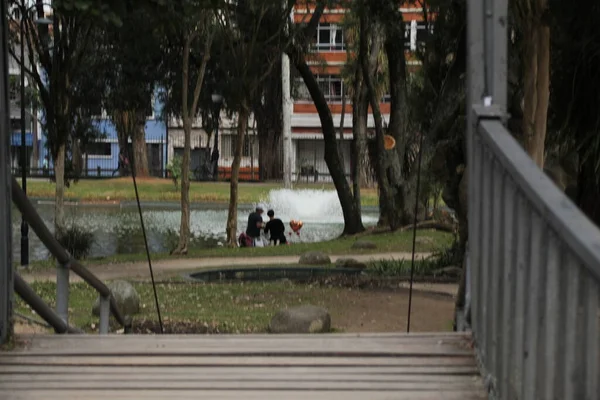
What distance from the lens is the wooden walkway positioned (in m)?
4.36

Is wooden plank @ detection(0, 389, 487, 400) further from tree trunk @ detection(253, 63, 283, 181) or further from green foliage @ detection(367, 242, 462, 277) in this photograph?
tree trunk @ detection(253, 63, 283, 181)

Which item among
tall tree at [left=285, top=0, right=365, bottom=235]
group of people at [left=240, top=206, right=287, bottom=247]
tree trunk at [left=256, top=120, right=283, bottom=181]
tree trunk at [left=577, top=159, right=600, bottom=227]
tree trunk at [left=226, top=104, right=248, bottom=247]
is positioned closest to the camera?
tree trunk at [left=577, top=159, right=600, bottom=227]

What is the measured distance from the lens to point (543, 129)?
9.30 meters

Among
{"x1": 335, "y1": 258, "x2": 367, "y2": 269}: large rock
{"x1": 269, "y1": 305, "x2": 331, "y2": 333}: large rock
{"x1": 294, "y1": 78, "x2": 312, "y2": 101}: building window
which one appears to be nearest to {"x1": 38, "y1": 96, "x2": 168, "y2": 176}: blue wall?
{"x1": 294, "y1": 78, "x2": 312, "y2": 101}: building window

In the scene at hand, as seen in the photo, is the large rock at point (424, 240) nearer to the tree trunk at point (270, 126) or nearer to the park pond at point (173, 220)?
the park pond at point (173, 220)

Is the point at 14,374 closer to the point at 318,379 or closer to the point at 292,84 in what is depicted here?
the point at 318,379

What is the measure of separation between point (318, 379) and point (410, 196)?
22557 millimetres

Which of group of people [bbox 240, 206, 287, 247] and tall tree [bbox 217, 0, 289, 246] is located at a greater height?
tall tree [bbox 217, 0, 289, 246]

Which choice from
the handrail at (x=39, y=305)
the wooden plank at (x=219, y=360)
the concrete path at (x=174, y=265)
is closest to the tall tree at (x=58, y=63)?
the concrete path at (x=174, y=265)

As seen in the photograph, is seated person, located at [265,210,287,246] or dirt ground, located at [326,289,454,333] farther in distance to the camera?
seated person, located at [265,210,287,246]

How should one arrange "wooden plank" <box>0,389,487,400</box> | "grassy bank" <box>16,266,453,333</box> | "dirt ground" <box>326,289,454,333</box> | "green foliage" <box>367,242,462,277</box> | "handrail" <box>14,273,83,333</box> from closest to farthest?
1. "wooden plank" <box>0,389,487,400</box>
2. "handrail" <box>14,273,83,333</box>
3. "grassy bank" <box>16,266,453,333</box>
4. "dirt ground" <box>326,289,454,333</box>
5. "green foliage" <box>367,242,462,277</box>

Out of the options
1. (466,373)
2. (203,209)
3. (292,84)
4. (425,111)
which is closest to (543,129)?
(466,373)

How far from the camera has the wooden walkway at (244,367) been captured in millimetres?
4355

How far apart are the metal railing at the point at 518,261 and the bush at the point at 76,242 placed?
65.1ft
